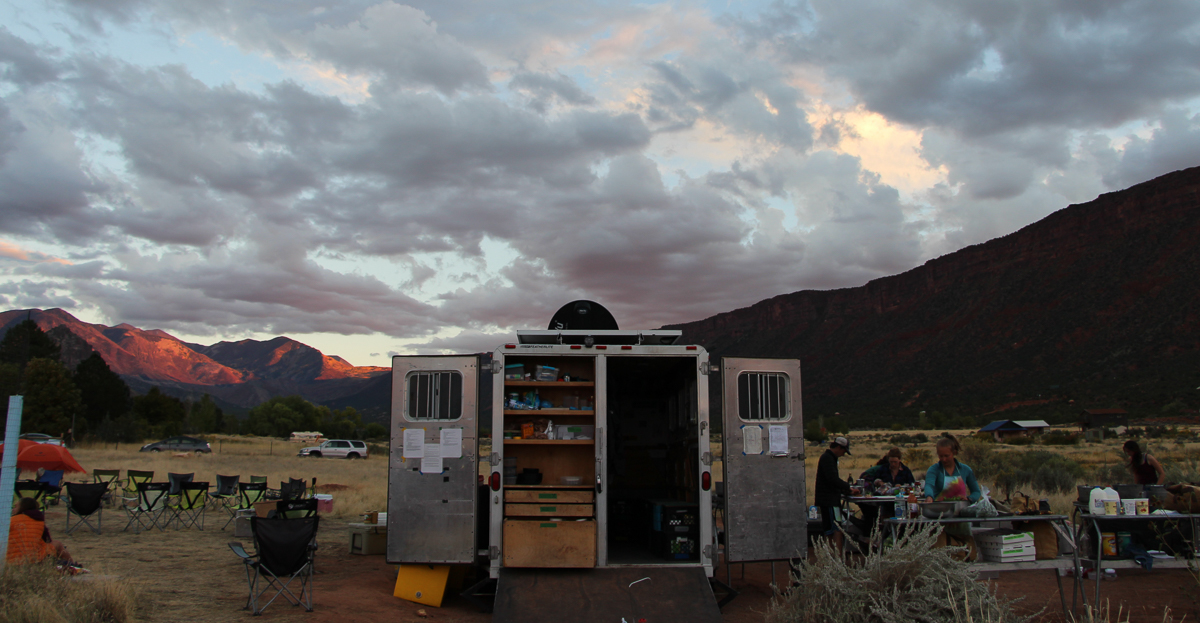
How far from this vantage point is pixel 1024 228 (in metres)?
71.1

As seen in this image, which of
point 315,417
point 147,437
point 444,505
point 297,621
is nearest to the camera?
point 297,621

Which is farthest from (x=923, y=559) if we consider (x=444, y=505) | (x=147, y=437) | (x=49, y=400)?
(x=147, y=437)

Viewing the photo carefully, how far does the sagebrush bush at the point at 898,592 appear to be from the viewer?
4758 mm

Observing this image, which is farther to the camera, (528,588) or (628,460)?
(628,460)

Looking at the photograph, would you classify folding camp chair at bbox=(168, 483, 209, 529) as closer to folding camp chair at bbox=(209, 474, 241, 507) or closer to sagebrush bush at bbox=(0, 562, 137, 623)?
folding camp chair at bbox=(209, 474, 241, 507)

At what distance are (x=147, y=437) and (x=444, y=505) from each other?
180 ft

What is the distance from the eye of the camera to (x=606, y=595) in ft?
23.0

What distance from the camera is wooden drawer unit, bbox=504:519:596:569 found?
24.2 feet

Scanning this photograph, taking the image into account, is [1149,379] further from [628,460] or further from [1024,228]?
[628,460]

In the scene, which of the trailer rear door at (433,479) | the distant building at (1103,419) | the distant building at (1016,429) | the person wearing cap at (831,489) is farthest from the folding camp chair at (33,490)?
the distant building at (1103,419)

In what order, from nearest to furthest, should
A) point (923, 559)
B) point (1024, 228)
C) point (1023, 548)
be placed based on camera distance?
1. point (923, 559)
2. point (1023, 548)
3. point (1024, 228)

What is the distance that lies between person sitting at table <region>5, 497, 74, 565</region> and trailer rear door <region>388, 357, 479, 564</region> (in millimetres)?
3114

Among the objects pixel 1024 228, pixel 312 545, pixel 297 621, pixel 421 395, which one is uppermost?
pixel 1024 228

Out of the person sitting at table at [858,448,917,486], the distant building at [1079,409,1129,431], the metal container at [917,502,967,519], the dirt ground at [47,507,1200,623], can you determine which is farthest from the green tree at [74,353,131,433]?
the distant building at [1079,409,1129,431]
